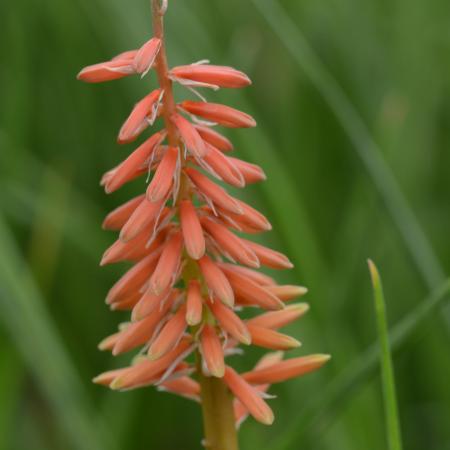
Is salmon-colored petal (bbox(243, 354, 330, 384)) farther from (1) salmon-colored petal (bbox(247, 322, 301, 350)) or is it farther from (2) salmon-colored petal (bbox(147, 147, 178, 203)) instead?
(2) salmon-colored petal (bbox(147, 147, 178, 203))

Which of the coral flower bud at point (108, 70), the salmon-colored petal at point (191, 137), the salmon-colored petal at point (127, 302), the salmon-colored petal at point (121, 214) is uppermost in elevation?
the coral flower bud at point (108, 70)

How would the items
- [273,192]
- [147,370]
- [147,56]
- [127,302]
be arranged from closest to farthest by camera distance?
[147,56]
[147,370]
[127,302]
[273,192]

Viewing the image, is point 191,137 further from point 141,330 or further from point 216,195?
point 141,330

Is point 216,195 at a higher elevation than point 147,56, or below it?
below

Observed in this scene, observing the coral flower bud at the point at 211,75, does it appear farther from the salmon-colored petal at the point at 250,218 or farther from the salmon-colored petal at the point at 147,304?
the salmon-colored petal at the point at 147,304

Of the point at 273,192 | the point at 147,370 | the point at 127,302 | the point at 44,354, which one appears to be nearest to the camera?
the point at 147,370

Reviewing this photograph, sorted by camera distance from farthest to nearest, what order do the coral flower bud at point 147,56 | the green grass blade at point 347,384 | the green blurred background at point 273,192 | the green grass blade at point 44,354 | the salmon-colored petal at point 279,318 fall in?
the green blurred background at point 273,192 → the green grass blade at point 44,354 → the green grass blade at point 347,384 → the salmon-colored petal at point 279,318 → the coral flower bud at point 147,56

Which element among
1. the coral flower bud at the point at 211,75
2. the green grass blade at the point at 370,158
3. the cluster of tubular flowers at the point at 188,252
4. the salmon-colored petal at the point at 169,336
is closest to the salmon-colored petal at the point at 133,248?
the cluster of tubular flowers at the point at 188,252

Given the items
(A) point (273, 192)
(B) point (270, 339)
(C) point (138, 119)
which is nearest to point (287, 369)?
(B) point (270, 339)
